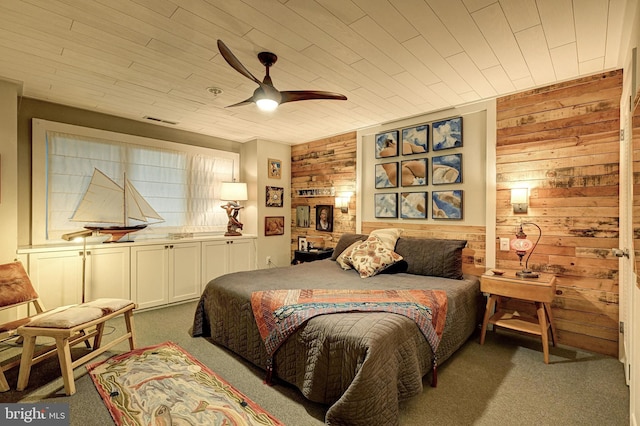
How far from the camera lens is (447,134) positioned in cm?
354

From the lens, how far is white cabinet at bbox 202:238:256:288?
4418mm

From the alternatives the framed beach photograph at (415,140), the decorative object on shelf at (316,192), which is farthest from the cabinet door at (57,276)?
the framed beach photograph at (415,140)

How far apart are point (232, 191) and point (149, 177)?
1.19m

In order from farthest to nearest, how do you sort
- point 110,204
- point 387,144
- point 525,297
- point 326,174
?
1. point 326,174
2. point 387,144
3. point 110,204
4. point 525,297

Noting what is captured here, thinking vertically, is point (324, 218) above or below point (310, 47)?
below

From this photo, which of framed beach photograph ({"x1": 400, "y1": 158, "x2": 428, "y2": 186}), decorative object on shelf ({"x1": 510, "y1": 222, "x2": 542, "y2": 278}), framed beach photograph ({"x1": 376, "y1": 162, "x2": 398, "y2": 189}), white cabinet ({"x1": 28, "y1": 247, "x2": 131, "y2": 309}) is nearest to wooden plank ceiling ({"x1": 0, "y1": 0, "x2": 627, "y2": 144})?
framed beach photograph ({"x1": 400, "y1": 158, "x2": 428, "y2": 186})

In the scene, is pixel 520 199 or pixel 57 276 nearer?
pixel 520 199

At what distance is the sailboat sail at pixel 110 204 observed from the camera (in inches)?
140

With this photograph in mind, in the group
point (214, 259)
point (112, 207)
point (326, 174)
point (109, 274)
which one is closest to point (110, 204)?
point (112, 207)

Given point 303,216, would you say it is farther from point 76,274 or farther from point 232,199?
point 76,274

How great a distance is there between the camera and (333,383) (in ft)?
5.82

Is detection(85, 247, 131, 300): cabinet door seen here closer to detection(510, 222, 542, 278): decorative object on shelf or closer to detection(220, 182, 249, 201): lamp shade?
detection(220, 182, 249, 201): lamp shade

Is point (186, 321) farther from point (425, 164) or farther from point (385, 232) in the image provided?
point (425, 164)

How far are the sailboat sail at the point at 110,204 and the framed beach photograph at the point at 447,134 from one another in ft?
12.8
